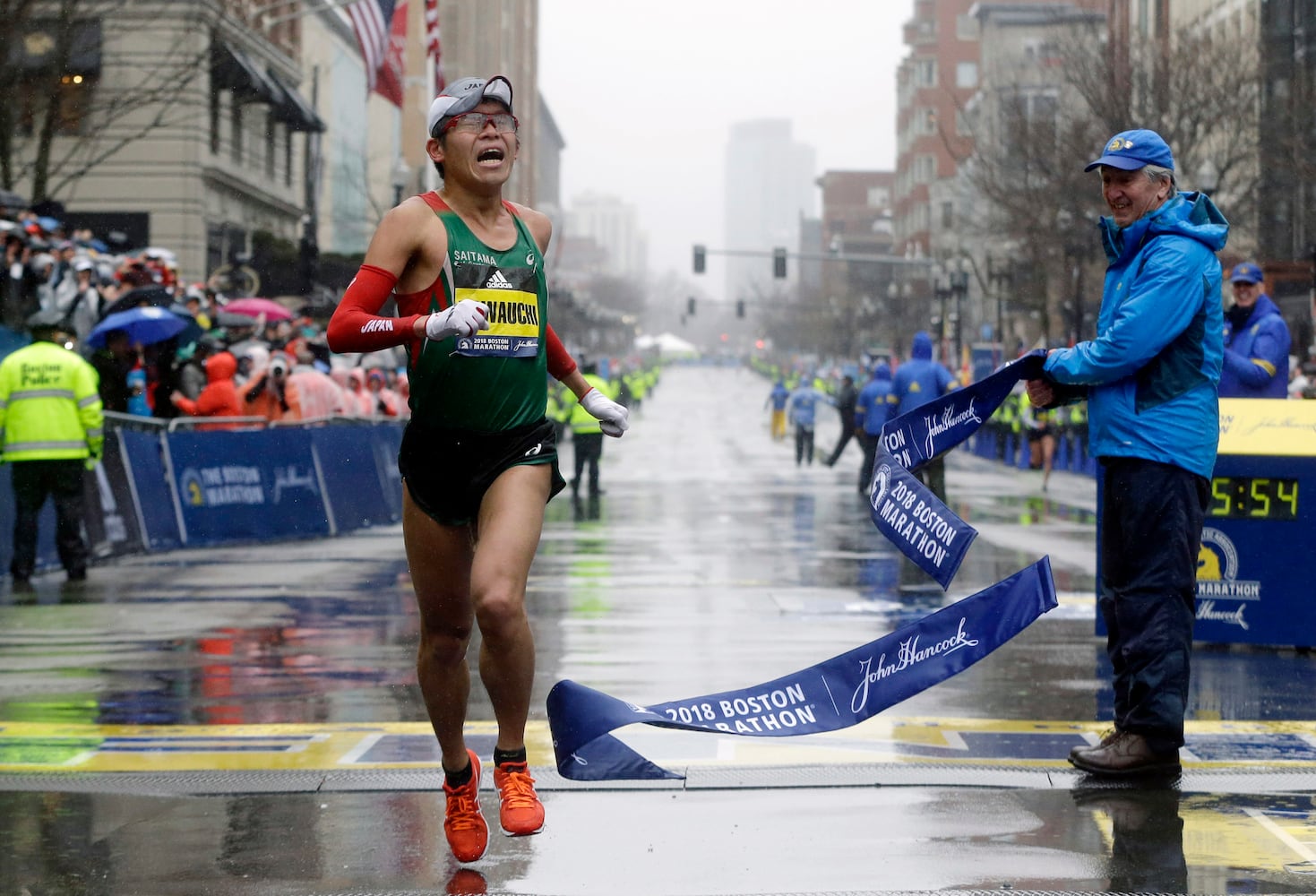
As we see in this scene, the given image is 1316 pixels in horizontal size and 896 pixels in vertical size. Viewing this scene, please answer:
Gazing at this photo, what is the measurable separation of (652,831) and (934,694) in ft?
10.2

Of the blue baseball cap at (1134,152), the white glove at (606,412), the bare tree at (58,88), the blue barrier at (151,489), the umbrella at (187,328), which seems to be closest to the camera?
the white glove at (606,412)

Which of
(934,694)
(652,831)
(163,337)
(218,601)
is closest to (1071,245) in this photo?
(163,337)

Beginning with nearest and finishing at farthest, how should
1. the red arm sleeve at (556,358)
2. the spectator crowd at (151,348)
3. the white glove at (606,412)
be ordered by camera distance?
the white glove at (606,412) → the red arm sleeve at (556,358) → the spectator crowd at (151,348)

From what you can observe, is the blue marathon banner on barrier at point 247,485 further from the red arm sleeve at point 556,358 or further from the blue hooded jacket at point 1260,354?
the red arm sleeve at point 556,358

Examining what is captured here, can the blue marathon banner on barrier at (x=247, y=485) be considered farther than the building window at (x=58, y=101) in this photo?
No

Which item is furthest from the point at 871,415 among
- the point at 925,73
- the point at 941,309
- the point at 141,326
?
the point at 925,73

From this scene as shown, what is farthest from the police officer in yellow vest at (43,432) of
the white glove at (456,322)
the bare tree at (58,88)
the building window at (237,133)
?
the building window at (237,133)

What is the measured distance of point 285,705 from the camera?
325 inches

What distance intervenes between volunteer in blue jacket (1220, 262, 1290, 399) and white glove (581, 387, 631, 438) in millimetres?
5919

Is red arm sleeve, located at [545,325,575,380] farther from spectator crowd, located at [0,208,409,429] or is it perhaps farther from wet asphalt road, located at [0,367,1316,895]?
spectator crowd, located at [0,208,409,429]

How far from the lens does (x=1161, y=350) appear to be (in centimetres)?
642

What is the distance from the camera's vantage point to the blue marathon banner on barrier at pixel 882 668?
5297 millimetres

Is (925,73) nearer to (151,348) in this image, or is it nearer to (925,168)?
(925,168)

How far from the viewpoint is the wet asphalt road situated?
5.18 meters
